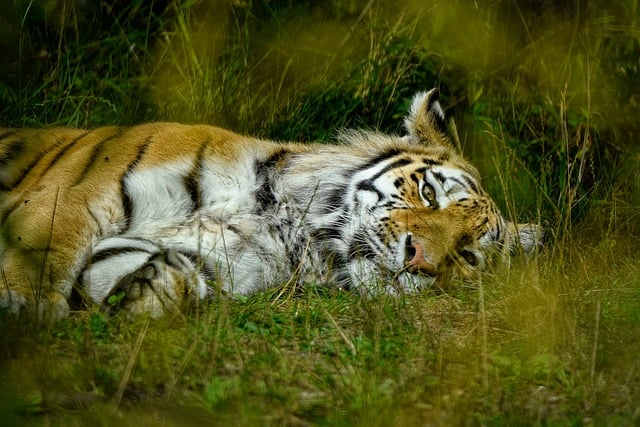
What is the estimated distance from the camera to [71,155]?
3.39 m

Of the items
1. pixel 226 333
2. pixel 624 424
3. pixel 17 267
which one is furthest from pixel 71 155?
pixel 624 424

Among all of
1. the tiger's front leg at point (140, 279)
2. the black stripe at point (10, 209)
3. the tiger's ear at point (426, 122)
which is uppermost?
the tiger's ear at point (426, 122)

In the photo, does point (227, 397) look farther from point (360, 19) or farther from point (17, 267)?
→ point (360, 19)

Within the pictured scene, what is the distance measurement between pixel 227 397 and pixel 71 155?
5.66 feet

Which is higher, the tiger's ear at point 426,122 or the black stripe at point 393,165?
the tiger's ear at point 426,122

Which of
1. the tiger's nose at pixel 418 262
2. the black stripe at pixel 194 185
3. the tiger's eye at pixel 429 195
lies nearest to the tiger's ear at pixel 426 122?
Result: the tiger's eye at pixel 429 195

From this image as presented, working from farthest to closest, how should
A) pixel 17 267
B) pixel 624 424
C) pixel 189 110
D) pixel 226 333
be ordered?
pixel 189 110, pixel 17 267, pixel 226 333, pixel 624 424

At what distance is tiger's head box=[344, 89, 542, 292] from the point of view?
3.27 metres

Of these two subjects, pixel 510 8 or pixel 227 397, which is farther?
pixel 510 8

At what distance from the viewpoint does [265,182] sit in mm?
3562

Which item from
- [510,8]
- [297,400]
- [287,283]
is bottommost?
[287,283]

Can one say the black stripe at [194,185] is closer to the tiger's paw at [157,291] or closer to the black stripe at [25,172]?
the tiger's paw at [157,291]

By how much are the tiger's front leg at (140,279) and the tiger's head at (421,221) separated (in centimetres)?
64

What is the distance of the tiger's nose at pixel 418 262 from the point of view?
3223 millimetres
